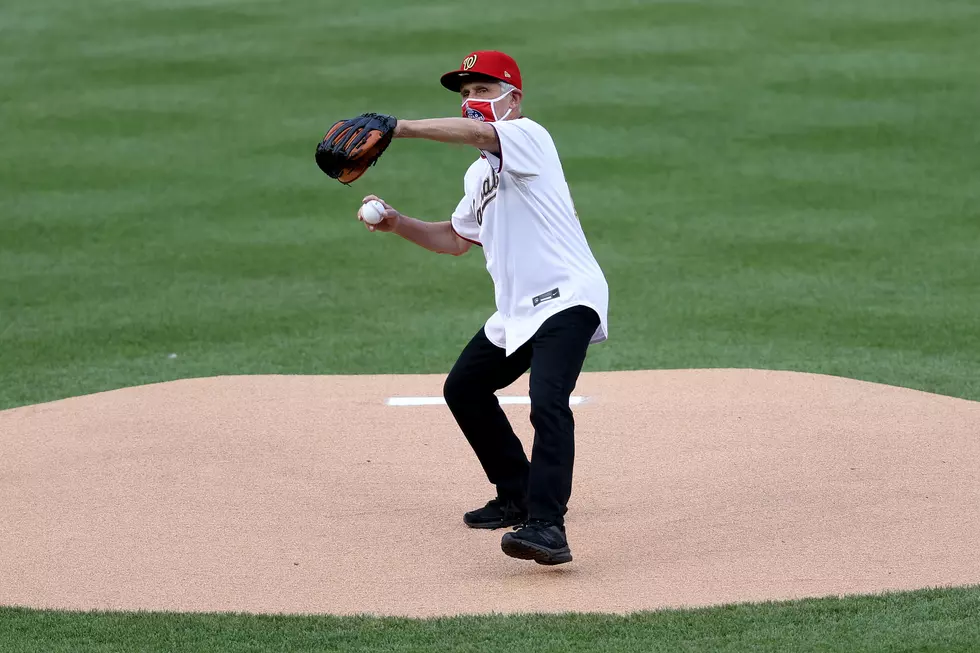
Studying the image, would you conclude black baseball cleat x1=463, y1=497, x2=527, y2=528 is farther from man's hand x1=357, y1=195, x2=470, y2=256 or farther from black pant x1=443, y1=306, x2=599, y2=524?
man's hand x1=357, y1=195, x2=470, y2=256

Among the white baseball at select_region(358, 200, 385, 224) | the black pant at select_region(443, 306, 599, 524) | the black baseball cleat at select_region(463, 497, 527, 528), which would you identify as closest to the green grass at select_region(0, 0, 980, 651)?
the black pant at select_region(443, 306, 599, 524)

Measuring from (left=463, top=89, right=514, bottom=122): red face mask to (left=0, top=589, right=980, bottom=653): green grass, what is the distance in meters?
1.96

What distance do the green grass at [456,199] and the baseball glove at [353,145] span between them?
5.23ft

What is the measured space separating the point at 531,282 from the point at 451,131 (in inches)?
31.3

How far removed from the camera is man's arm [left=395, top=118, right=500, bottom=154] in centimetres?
481

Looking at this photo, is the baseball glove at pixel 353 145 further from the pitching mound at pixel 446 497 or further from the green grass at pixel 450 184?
the green grass at pixel 450 184

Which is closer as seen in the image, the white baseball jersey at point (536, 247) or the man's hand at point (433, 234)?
the white baseball jersey at point (536, 247)

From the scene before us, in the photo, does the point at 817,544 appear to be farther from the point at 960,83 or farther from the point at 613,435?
the point at 960,83

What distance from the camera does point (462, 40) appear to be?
707 inches

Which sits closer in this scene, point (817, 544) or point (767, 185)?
point (817, 544)

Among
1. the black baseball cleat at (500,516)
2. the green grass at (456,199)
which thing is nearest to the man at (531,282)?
the black baseball cleat at (500,516)

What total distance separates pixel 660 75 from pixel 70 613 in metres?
13.3

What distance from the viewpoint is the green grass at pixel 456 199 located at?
8.41 meters

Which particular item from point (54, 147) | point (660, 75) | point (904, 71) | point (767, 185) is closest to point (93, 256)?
point (54, 147)
